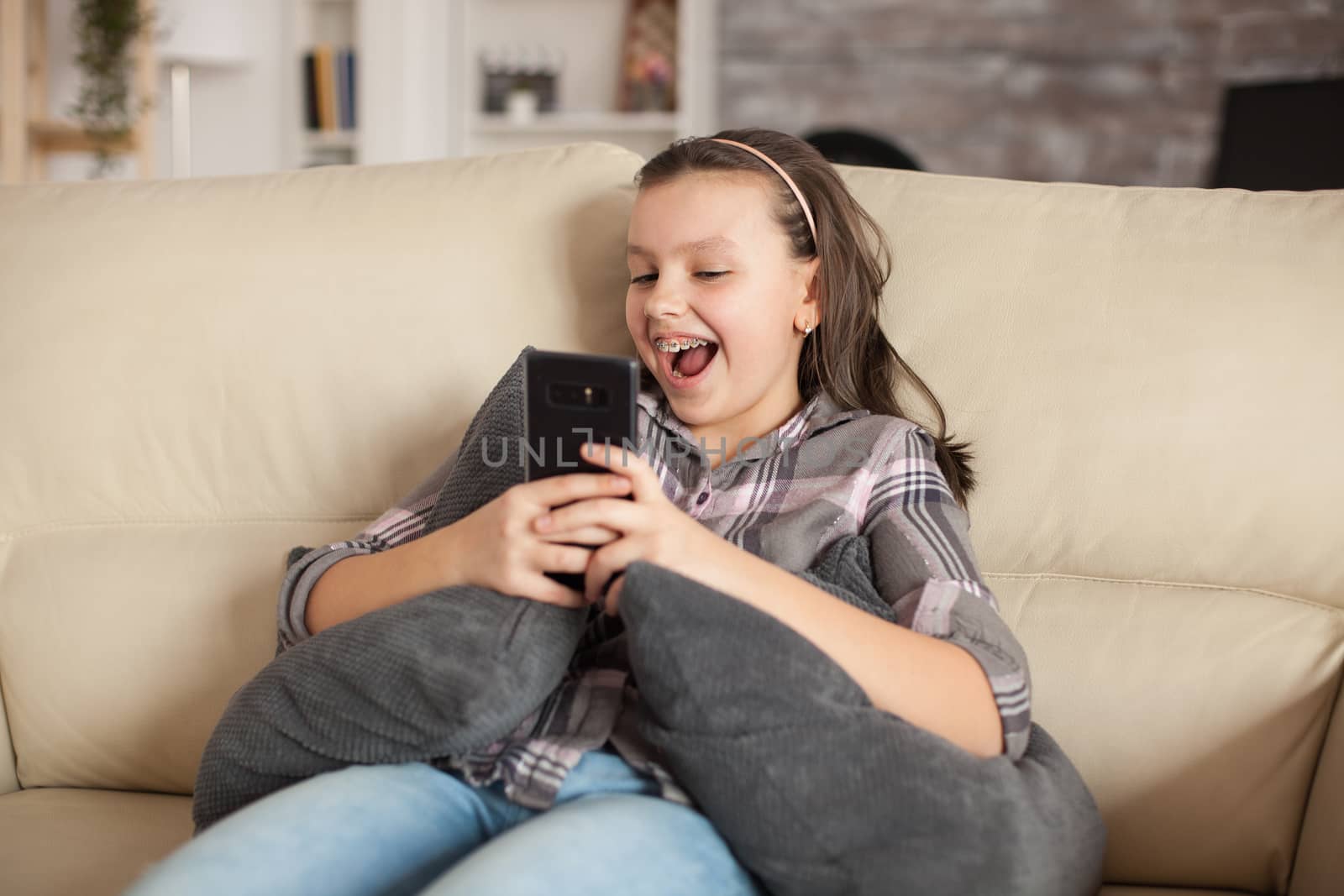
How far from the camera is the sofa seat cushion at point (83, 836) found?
1.04 meters

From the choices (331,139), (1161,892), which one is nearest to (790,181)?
(1161,892)

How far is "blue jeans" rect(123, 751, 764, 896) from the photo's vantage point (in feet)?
2.51

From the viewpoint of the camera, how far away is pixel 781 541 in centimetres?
106

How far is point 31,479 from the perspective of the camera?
4.52 ft

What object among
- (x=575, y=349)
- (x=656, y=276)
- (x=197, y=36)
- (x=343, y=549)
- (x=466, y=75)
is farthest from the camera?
(x=466, y=75)

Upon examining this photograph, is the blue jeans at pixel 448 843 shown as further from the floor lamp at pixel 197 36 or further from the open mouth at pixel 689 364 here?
the floor lamp at pixel 197 36

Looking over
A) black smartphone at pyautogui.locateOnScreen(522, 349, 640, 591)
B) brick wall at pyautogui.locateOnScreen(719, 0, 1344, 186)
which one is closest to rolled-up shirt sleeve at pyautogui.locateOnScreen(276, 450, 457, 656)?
black smartphone at pyautogui.locateOnScreen(522, 349, 640, 591)

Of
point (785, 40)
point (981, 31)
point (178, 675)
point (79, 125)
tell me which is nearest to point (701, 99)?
point (785, 40)

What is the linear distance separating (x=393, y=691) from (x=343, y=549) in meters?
0.25

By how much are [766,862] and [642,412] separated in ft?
1.71

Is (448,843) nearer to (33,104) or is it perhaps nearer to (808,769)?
(808,769)

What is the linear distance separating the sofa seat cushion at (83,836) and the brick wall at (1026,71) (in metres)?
3.14

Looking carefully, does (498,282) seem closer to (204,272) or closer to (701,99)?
(204,272)

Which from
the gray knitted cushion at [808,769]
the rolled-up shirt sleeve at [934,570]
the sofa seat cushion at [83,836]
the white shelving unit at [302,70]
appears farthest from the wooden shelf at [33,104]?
the gray knitted cushion at [808,769]
